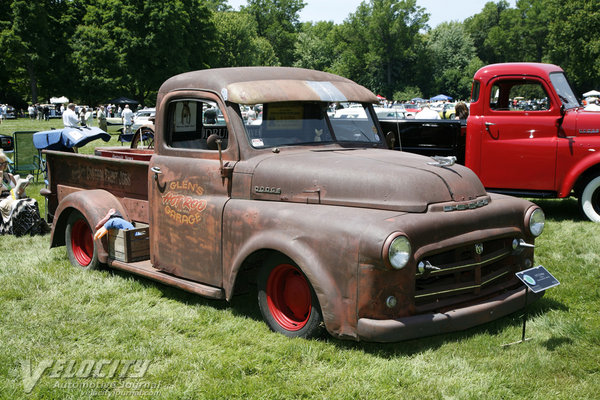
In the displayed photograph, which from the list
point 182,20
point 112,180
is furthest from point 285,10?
point 112,180

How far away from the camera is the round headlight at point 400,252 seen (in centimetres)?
370

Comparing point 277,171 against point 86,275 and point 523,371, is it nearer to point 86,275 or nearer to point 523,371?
point 523,371

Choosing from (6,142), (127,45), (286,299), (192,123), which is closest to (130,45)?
(127,45)

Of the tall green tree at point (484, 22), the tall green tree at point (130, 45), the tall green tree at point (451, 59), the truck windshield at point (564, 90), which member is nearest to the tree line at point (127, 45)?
the tall green tree at point (130, 45)

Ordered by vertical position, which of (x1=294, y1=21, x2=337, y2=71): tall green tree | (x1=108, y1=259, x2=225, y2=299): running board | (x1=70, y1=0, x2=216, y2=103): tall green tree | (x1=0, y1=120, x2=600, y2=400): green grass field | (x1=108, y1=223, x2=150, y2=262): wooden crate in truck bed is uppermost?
(x1=294, y1=21, x2=337, y2=71): tall green tree

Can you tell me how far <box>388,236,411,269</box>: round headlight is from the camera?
3.70m

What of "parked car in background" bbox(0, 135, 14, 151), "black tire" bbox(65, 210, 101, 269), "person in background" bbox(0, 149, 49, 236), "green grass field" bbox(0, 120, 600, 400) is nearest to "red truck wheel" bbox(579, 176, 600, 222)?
"green grass field" bbox(0, 120, 600, 400)

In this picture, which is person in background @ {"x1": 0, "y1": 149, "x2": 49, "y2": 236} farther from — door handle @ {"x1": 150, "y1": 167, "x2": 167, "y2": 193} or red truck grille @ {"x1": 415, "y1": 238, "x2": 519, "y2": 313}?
red truck grille @ {"x1": 415, "y1": 238, "x2": 519, "y2": 313}

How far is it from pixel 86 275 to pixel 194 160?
191cm

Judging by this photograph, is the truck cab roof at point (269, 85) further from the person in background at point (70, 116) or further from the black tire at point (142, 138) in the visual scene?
the person in background at point (70, 116)

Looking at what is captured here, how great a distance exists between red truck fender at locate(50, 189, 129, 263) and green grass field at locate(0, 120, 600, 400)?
23.5 inches

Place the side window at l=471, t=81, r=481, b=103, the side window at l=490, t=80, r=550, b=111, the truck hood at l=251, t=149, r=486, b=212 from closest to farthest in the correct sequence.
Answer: the truck hood at l=251, t=149, r=486, b=212, the side window at l=490, t=80, r=550, b=111, the side window at l=471, t=81, r=481, b=103

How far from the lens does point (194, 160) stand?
16.7 ft

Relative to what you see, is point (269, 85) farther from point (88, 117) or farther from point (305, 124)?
point (88, 117)
